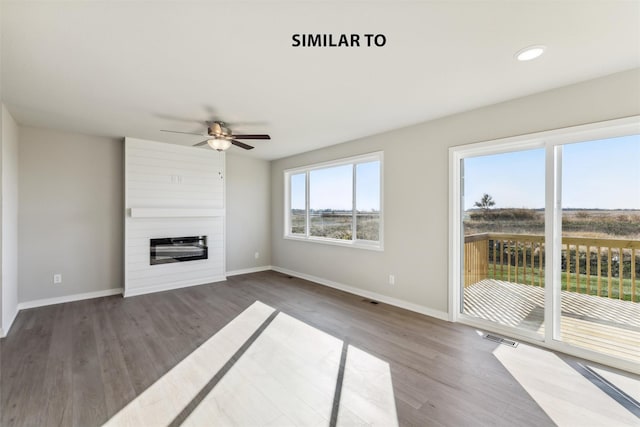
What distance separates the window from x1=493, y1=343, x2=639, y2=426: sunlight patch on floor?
2.17 m

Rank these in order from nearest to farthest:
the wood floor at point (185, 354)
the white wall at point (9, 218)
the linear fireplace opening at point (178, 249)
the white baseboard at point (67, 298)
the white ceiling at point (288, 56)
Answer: the white ceiling at point (288, 56) < the wood floor at point (185, 354) < the white wall at point (9, 218) < the white baseboard at point (67, 298) < the linear fireplace opening at point (178, 249)

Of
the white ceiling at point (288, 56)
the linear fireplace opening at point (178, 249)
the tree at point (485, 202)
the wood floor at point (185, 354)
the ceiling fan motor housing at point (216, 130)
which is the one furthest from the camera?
the linear fireplace opening at point (178, 249)

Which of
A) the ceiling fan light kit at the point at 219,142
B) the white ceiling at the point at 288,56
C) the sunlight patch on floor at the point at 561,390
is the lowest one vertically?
the sunlight patch on floor at the point at 561,390

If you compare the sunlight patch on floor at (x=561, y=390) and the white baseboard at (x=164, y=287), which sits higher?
the white baseboard at (x=164, y=287)

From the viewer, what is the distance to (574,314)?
2.78 meters

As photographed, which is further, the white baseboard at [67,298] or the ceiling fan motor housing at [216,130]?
the white baseboard at [67,298]

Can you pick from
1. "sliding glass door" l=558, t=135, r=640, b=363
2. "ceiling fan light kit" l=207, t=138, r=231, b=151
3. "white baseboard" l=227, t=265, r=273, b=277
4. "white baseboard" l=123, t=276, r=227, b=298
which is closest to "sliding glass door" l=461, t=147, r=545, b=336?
"sliding glass door" l=558, t=135, r=640, b=363

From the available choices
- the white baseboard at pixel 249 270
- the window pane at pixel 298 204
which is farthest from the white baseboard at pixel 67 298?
the window pane at pixel 298 204

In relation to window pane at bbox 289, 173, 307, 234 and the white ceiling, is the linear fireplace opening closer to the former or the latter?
A: window pane at bbox 289, 173, 307, 234

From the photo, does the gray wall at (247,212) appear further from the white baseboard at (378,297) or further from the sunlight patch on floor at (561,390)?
the sunlight patch on floor at (561,390)

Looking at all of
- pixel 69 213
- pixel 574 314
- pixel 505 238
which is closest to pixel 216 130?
pixel 69 213

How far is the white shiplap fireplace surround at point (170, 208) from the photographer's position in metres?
4.66

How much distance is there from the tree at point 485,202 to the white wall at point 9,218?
5.61 m

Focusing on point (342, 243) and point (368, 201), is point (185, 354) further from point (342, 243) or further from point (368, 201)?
point (368, 201)
